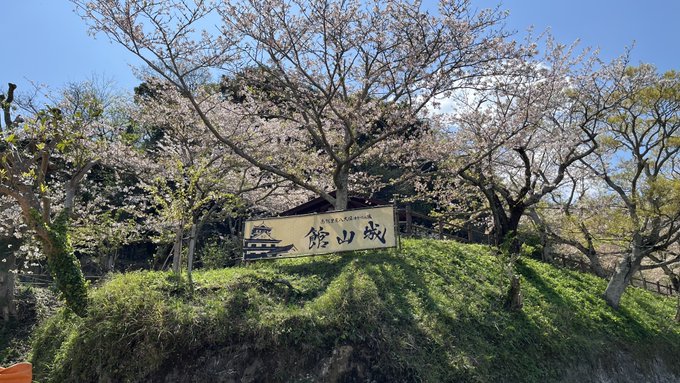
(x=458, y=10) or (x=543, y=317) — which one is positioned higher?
(x=458, y=10)

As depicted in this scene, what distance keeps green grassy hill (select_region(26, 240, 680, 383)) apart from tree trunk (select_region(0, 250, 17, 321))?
2.51 m

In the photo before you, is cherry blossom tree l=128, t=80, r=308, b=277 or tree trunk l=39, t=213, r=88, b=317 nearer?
tree trunk l=39, t=213, r=88, b=317

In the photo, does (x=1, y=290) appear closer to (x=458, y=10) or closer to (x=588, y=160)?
(x=458, y=10)

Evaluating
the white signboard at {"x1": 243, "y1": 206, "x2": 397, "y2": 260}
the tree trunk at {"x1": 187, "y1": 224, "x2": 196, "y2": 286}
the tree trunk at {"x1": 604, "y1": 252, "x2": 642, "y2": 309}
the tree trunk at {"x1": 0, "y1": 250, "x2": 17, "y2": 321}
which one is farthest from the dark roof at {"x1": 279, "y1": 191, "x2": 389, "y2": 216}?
the tree trunk at {"x1": 0, "y1": 250, "x2": 17, "y2": 321}

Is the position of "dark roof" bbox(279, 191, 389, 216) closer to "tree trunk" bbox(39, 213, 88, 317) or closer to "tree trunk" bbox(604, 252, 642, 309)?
"tree trunk" bbox(604, 252, 642, 309)

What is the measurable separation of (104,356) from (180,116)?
898 centimetres

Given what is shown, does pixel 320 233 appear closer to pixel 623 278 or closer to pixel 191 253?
pixel 191 253

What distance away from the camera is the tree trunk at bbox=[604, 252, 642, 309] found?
526 inches

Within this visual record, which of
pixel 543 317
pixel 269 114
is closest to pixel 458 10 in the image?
pixel 269 114

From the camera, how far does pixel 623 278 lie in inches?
531

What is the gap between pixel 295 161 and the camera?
1506 centimetres

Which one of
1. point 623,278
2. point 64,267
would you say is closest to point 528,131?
point 623,278

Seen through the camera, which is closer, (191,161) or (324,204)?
(191,161)

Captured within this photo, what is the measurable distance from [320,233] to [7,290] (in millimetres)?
7059
